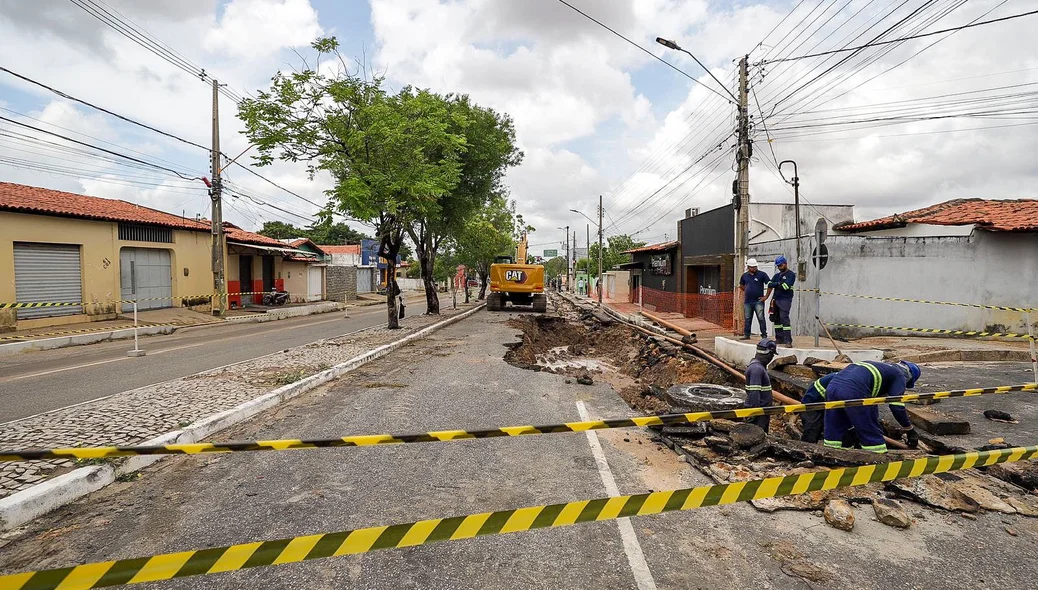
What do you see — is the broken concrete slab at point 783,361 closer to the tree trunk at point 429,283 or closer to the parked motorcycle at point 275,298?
the tree trunk at point 429,283

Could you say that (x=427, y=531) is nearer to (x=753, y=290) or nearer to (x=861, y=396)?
(x=861, y=396)

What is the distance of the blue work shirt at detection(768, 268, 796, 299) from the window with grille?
2088 centimetres

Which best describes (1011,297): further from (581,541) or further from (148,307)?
(148,307)

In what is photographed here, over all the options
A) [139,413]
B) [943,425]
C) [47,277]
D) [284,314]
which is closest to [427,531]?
[139,413]

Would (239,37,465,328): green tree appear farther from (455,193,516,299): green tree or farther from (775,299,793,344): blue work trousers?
(455,193,516,299): green tree

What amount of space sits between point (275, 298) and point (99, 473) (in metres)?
25.1

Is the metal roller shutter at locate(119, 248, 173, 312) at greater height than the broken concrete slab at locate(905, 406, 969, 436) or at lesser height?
greater

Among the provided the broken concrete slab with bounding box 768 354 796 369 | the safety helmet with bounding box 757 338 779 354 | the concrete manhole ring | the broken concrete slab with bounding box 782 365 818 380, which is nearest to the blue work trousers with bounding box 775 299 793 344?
the broken concrete slab with bounding box 768 354 796 369

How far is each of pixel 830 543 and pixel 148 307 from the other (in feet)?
72.6

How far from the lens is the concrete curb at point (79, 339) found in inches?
451

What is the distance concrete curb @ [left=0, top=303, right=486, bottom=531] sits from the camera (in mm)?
3369

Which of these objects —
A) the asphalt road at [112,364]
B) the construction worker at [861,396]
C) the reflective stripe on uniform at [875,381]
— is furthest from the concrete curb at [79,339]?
the reflective stripe on uniform at [875,381]

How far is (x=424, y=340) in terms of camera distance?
13.3 m

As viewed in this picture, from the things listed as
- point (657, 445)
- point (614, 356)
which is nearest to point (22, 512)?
point (657, 445)
